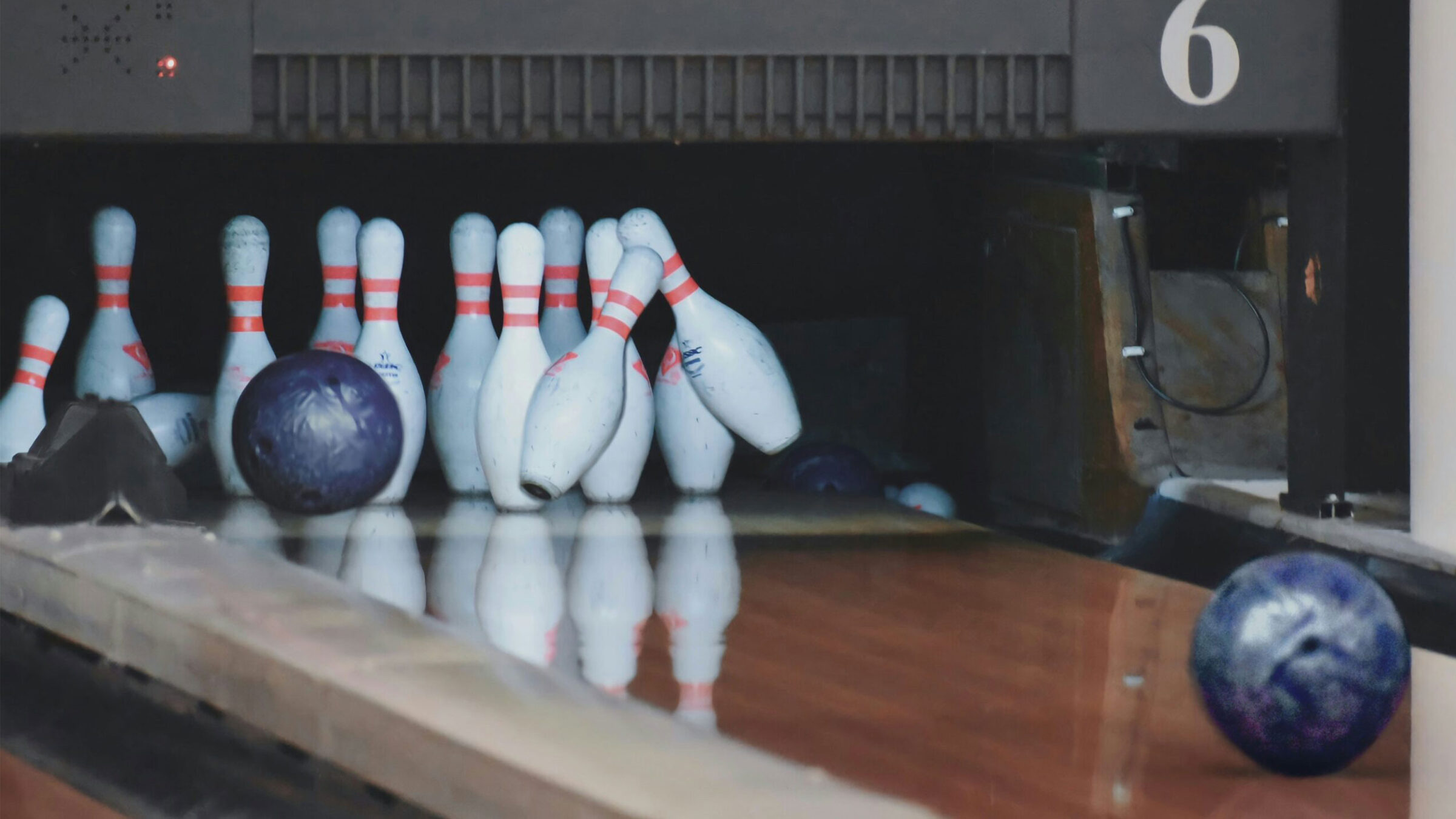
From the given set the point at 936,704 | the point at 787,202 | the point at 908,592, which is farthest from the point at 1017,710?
the point at 787,202

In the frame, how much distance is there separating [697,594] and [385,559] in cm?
37

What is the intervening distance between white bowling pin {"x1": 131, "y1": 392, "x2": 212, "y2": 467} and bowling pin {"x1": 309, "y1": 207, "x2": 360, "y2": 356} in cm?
18

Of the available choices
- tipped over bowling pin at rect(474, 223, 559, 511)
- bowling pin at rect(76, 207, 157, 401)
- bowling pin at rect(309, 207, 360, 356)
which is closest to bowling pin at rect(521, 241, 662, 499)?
tipped over bowling pin at rect(474, 223, 559, 511)

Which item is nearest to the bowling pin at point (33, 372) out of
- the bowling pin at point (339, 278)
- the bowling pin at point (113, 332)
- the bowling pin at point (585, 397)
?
the bowling pin at point (113, 332)

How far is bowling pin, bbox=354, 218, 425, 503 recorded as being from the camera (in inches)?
84.2

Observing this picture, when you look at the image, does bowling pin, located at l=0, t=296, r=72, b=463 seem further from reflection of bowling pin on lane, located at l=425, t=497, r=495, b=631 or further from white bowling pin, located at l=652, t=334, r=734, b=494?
white bowling pin, located at l=652, t=334, r=734, b=494

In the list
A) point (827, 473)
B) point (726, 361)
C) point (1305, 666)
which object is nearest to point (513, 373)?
point (726, 361)

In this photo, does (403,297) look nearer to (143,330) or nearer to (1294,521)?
(143,330)

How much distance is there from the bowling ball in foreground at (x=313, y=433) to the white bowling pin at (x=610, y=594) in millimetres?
286

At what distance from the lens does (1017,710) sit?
1.17 m

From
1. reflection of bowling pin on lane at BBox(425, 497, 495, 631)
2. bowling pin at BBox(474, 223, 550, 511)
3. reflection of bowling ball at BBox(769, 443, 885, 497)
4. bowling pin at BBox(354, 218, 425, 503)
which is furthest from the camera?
reflection of bowling ball at BBox(769, 443, 885, 497)

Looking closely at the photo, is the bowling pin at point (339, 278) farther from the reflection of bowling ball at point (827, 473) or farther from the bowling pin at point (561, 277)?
the reflection of bowling ball at point (827, 473)

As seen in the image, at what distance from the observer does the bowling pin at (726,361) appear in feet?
6.75

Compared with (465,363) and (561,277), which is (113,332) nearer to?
(465,363)
